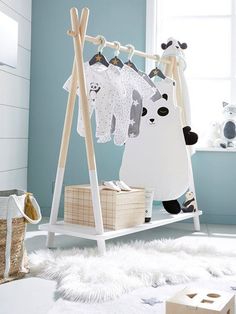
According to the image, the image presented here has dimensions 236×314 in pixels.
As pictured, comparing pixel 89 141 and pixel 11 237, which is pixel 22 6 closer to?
pixel 89 141

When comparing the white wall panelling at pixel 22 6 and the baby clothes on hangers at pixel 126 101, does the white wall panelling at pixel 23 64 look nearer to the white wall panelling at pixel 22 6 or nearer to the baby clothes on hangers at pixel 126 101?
the white wall panelling at pixel 22 6

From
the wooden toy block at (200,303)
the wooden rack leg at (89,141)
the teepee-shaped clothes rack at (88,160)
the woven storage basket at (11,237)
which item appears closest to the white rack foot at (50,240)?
the teepee-shaped clothes rack at (88,160)

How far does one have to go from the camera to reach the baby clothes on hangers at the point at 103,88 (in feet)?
7.43

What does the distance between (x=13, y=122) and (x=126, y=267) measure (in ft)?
5.23

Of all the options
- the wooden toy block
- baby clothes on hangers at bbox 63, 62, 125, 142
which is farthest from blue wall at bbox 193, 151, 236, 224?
the wooden toy block

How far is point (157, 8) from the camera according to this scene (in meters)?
3.16

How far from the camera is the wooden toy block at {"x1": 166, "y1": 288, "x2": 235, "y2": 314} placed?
3.48 feet

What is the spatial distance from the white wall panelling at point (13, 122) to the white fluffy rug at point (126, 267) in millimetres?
1103

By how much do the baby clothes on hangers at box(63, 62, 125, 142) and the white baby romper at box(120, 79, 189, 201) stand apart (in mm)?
416

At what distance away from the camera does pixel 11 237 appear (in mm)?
1658

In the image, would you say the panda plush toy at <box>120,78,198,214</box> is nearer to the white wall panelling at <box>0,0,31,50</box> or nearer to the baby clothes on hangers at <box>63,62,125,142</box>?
the baby clothes on hangers at <box>63,62,125,142</box>

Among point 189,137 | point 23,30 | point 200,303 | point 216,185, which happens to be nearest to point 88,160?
point 189,137

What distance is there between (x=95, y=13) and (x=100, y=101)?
45.3 inches

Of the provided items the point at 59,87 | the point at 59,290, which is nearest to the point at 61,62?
the point at 59,87
